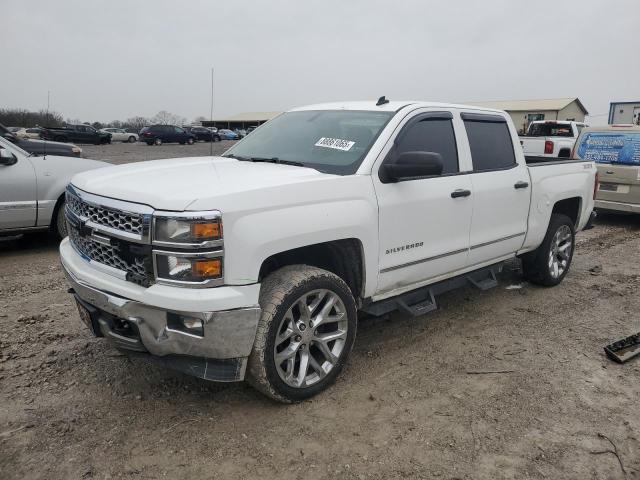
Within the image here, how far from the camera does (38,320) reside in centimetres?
441

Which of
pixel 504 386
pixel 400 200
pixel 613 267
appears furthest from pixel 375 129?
pixel 613 267

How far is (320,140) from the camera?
3.93 meters

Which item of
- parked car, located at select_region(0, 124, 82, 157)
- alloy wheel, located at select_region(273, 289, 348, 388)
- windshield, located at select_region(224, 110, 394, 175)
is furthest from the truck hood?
parked car, located at select_region(0, 124, 82, 157)

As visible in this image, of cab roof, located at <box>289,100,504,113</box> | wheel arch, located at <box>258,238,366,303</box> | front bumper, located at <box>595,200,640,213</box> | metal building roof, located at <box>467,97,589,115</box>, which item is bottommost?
front bumper, located at <box>595,200,640,213</box>

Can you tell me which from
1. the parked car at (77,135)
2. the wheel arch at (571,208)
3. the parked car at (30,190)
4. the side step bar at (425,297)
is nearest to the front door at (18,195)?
the parked car at (30,190)

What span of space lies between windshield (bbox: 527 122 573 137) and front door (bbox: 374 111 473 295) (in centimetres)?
1517

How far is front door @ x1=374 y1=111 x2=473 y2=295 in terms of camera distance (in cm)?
359

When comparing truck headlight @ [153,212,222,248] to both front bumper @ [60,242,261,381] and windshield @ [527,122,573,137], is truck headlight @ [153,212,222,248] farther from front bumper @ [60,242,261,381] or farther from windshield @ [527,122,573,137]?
windshield @ [527,122,573,137]

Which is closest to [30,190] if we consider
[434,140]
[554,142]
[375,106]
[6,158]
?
[6,158]

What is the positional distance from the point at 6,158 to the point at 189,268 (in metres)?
5.04

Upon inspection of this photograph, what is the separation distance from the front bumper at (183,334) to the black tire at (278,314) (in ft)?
0.29

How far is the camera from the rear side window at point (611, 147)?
29.3 feet

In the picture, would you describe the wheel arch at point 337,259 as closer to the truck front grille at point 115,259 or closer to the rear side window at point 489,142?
the truck front grille at point 115,259

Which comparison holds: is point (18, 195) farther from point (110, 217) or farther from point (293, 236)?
point (293, 236)
